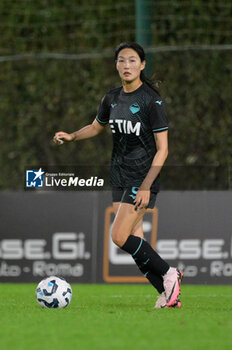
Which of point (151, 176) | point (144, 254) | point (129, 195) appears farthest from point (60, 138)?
point (144, 254)

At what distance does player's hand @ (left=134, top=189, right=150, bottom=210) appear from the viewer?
22.9 feet

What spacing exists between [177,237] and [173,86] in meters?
2.51

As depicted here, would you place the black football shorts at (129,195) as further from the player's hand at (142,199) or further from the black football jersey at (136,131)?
the player's hand at (142,199)

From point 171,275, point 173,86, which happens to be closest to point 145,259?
point 171,275

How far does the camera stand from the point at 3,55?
1398 cm

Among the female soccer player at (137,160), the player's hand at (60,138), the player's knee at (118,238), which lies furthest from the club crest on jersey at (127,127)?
the player's knee at (118,238)

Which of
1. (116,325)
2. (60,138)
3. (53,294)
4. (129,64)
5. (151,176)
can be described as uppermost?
(129,64)

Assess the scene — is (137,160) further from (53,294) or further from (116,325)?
(116,325)

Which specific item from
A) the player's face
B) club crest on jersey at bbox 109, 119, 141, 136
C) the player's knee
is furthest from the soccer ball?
the player's face

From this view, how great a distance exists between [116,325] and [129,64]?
228 centimetres

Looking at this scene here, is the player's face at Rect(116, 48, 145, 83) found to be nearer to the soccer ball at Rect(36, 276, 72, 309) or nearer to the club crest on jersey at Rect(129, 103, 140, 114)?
the club crest on jersey at Rect(129, 103, 140, 114)

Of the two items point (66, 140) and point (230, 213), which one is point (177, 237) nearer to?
point (230, 213)

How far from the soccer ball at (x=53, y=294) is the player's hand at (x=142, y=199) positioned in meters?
0.82

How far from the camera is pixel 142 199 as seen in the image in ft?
22.9
